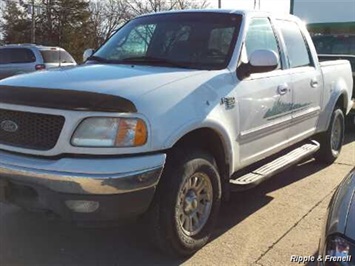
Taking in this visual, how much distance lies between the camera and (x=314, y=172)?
6594 millimetres

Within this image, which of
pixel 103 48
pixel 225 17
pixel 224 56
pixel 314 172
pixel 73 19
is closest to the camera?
pixel 224 56

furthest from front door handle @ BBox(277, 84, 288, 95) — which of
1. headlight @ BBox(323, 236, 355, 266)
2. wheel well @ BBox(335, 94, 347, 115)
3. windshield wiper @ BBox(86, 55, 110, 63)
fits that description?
headlight @ BBox(323, 236, 355, 266)

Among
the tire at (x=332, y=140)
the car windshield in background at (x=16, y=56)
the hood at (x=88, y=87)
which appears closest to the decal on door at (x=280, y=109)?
the hood at (x=88, y=87)

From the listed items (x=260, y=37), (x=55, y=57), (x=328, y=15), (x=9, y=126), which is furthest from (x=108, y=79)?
(x=55, y=57)

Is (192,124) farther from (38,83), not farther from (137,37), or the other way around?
(137,37)

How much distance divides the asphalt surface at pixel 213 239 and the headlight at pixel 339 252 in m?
1.40

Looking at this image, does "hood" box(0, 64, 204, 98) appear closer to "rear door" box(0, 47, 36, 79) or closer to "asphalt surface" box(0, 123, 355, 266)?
"asphalt surface" box(0, 123, 355, 266)

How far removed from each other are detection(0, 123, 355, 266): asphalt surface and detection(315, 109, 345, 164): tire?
1.49 metres

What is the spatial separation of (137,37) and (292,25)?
193 cm

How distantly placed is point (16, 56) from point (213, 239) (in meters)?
15.7

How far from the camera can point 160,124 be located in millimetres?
3545

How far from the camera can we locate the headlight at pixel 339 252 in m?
2.40

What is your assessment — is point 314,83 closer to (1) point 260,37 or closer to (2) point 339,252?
(1) point 260,37

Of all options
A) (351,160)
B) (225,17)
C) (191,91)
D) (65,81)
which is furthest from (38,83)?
(351,160)
